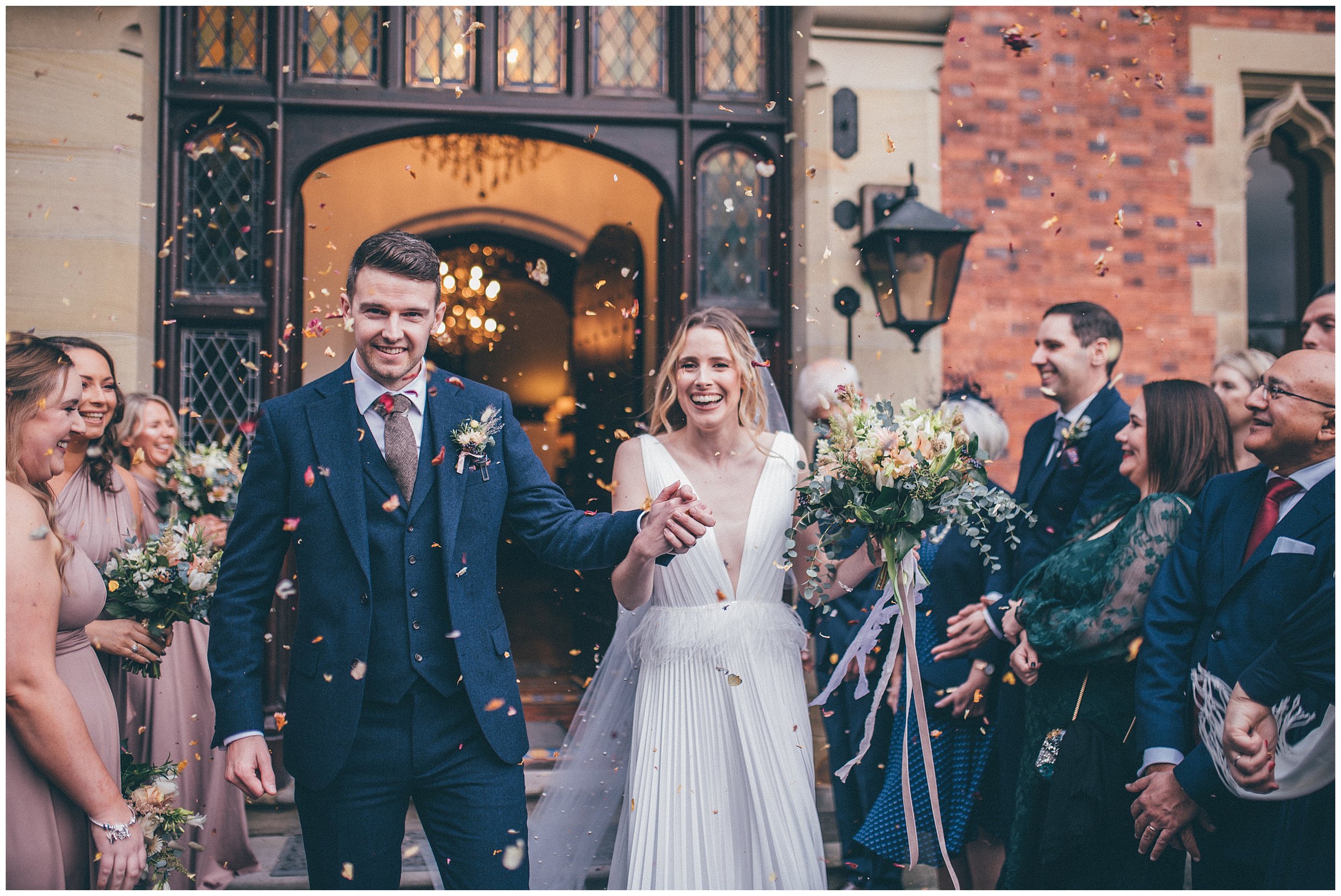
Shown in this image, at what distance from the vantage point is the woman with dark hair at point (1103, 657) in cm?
300

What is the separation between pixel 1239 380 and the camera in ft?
13.6

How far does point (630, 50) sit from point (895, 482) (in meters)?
3.56

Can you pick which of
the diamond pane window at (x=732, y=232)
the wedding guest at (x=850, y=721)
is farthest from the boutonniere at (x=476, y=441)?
the diamond pane window at (x=732, y=232)

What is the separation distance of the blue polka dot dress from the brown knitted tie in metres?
2.20

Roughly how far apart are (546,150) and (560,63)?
3224mm

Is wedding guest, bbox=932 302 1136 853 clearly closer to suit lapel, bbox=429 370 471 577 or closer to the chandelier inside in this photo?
suit lapel, bbox=429 370 471 577

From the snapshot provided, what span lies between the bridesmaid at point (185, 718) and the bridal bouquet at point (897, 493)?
2.58 m

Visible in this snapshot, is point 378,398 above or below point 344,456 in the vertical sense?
above

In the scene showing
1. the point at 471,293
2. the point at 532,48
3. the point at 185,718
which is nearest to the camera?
the point at 185,718

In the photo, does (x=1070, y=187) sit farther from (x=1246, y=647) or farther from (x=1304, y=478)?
(x=1246, y=647)

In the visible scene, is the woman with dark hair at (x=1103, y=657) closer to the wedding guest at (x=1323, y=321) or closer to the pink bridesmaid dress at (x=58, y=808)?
the wedding guest at (x=1323, y=321)

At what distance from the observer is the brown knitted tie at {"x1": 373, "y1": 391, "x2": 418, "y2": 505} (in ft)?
8.05

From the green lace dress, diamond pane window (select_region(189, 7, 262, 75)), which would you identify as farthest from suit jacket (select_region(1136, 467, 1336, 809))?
diamond pane window (select_region(189, 7, 262, 75))

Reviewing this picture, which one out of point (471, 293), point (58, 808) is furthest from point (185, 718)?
point (471, 293)
